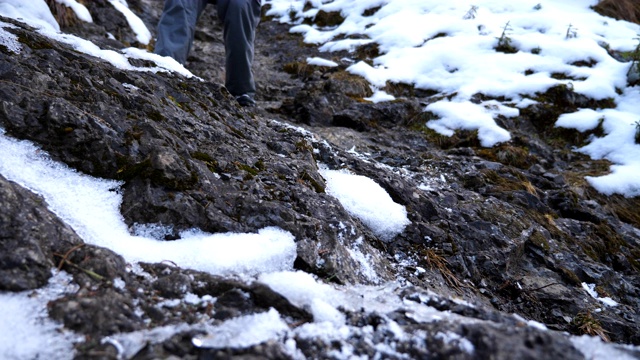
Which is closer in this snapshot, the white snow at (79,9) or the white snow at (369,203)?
the white snow at (369,203)

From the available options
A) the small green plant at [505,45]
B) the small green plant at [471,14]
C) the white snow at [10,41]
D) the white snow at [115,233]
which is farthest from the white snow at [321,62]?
the white snow at [115,233]

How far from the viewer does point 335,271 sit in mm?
2092

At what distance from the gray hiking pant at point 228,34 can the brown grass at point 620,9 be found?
348 inches

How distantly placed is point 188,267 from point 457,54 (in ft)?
22.8

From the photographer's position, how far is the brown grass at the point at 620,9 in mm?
8977

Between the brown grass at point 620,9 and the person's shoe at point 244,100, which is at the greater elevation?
the person's shoe at point 244,100

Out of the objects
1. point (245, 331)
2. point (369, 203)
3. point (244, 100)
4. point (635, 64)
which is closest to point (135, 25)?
point (244, 100)

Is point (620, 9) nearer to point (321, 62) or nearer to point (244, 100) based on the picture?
point (321, 62)

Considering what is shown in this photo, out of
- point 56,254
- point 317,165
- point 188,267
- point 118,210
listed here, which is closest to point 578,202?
point 317,165

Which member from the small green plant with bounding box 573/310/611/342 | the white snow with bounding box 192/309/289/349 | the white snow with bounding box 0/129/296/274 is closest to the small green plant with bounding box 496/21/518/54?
the small green plant with bounding box 573/310/611/342

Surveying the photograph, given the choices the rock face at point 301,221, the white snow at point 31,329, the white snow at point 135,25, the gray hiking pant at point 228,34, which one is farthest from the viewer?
the white snow at point 135,25

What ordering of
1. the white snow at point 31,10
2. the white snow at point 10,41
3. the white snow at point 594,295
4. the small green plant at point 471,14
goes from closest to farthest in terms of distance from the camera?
the white snow at point 10,41
the white snow at point 594,295
the white snow at point 31,10
the small green plant at point 471,14

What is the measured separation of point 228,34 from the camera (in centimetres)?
471

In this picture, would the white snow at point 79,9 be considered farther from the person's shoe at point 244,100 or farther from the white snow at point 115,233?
the white snow at point 115,233
